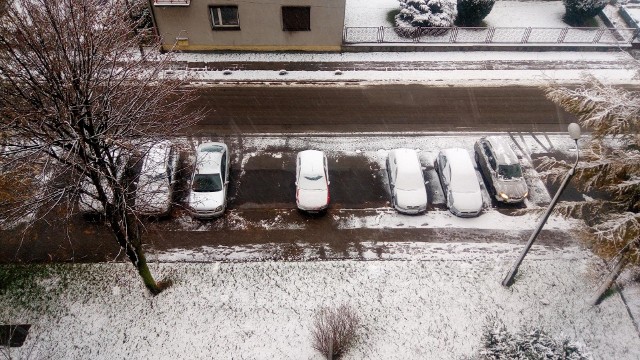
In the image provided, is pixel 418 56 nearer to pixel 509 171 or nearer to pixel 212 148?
pixel 509 171

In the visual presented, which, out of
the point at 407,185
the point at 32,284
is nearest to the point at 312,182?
the point at 407,185

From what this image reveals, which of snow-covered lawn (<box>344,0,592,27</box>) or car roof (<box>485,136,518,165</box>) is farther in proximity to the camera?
snow-covered lawn (<box>344,0,592,27</box>)

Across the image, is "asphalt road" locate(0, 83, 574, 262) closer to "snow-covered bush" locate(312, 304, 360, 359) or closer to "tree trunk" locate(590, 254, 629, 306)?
"tree trunk" locate(590, 254, 629, 306)

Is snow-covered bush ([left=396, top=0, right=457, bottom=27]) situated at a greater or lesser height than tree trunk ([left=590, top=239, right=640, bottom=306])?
greater

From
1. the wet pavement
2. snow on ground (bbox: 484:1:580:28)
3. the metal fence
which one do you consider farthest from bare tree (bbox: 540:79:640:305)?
snow on ground (bbox: 484:1:580:28)

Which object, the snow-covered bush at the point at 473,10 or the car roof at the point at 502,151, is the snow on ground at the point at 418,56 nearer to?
the snow-covered bush at the point at 473,10

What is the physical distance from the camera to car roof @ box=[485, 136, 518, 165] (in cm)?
1848

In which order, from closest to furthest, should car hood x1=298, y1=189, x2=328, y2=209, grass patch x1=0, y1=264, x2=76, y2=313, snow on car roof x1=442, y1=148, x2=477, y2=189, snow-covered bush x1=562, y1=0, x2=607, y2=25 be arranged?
1. grass patch x1=0, y1=264, x2=76, y2=313
2. car hood x1=298, y1=189, x2=328, y2=209
3. snow on car roof x1=442, y1=148, x2=477, y2=189
4. snow-covered bush x1=562, y1=0, x2=607, y2=25

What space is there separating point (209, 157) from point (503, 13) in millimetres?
20438

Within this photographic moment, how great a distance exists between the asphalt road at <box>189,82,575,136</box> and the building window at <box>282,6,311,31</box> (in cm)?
328

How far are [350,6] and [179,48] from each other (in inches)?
410

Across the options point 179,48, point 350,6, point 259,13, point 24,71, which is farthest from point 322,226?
point 350,6

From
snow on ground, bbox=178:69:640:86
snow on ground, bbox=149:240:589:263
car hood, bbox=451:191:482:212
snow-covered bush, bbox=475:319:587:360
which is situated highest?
snow on ground, bbox=178:69:640:86

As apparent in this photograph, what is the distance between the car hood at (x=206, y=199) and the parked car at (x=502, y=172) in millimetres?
10863
